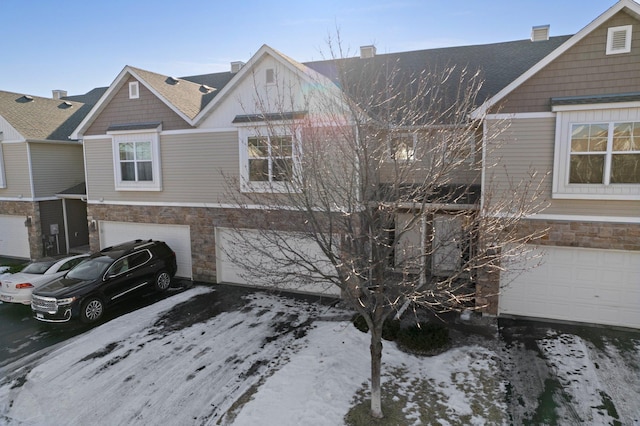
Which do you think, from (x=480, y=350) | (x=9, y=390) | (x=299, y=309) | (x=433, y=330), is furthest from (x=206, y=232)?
(x=480, y=350)

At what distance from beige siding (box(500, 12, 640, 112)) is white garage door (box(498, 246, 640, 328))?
4003 mm

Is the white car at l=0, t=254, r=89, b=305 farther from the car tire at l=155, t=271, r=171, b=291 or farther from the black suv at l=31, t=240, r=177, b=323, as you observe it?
the car tire at l=155, t=271, r=171, b=291

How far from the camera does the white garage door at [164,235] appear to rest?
15.4m

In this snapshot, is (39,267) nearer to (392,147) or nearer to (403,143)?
(392,147)

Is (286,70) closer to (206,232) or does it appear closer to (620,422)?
(206,232)

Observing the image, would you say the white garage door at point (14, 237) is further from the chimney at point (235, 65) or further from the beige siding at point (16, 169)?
the chimney at point (235, 65)

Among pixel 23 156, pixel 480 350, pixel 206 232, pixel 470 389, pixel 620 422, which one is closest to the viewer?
pixel 620 422

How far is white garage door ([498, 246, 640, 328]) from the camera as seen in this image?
34.6 ft

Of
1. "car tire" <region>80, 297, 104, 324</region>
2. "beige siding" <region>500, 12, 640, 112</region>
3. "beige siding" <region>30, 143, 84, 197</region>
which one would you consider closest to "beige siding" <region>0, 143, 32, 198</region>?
"beige siding" <region>30, 143, 84, 197</region>

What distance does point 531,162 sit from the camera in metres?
10.7

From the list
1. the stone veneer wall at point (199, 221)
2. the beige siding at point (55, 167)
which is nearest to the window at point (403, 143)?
the stone veneer wall at point (199, 221)

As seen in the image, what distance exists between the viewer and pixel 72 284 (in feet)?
38.1

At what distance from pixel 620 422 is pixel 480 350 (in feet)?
9.63

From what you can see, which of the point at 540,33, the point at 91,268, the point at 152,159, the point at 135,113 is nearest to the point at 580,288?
the point at 540,33
